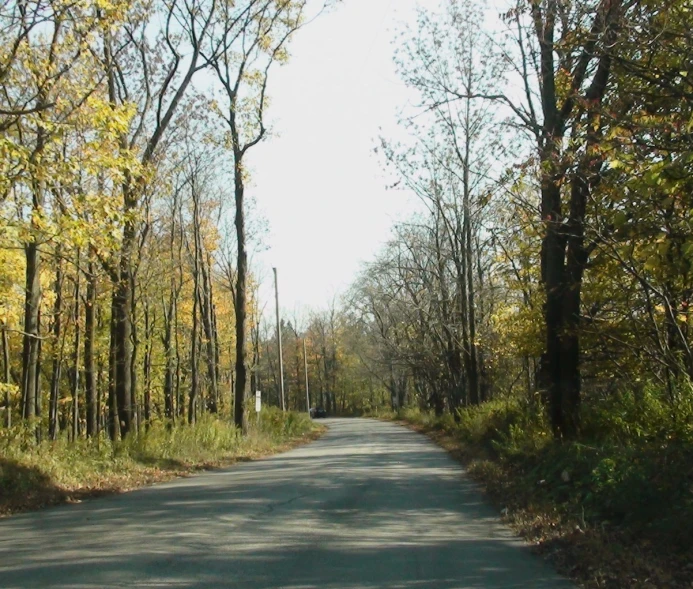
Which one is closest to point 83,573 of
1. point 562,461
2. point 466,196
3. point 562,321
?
point 562,461

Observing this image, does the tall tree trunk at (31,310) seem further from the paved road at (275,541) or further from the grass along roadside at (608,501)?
the grass along roadside at (608,501)

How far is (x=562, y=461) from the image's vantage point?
1180 centimetres

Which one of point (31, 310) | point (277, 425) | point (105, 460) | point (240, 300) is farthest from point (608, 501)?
point (277, 425)

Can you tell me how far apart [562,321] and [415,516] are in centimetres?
618

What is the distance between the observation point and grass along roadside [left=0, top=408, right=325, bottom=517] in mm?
12859

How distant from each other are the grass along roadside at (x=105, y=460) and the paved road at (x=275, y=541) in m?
1.02

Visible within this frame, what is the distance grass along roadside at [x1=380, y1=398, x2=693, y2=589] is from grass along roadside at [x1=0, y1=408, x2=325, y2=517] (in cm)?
771

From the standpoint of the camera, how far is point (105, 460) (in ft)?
54.5

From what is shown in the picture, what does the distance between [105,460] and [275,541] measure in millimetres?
9445

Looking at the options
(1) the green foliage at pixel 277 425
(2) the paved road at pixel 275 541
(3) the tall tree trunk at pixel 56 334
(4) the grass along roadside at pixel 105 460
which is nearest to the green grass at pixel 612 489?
(2) the paved road at pixel 275 541

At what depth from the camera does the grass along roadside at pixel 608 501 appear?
22.7 feet

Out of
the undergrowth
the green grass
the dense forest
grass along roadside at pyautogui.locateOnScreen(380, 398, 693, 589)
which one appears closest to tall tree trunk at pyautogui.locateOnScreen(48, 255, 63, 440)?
the dense forest

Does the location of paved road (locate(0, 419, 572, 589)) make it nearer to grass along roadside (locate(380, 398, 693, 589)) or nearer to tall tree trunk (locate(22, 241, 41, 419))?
grass along roadside (locate(380, 398, 693, 589))

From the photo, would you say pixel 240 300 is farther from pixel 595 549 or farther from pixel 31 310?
pixel 595 549
